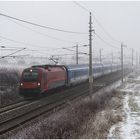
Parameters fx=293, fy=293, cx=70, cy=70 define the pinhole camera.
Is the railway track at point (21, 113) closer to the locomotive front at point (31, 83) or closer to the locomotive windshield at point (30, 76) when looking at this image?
the locomotive front at point (31, 83)

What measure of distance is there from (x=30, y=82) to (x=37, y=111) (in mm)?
5850

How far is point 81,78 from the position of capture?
42312 mm

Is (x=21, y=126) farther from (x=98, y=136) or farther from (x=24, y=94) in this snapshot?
(x=24, y=94)

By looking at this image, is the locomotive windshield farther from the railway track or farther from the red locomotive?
the railway track

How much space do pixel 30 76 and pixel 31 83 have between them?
2.23 ft

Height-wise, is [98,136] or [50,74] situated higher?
[50,74]

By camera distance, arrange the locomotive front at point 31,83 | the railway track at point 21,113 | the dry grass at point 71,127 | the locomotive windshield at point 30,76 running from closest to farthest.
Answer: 1. the dry grass at point 71,127
2. the railway track at point 21,113
3. the locomotive front at point 31,83
4. the locomotive windshield at point 30,76

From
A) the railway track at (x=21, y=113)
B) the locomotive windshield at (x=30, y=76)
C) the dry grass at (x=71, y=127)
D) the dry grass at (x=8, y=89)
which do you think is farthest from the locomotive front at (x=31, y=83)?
the dry grass at (x=71, y=127)

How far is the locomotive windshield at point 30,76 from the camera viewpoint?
83.1 ft

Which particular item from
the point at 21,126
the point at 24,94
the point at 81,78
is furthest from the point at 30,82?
the point at 81,78

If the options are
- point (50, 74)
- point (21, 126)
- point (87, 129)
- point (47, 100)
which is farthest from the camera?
point (50, 74)

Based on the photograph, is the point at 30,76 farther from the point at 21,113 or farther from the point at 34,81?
the point at 21,113

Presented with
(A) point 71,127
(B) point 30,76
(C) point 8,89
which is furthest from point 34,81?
(A) point 71,127

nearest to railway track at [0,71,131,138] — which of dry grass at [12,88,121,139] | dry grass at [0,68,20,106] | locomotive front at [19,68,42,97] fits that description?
locomotive front at [19,68,42,97]
